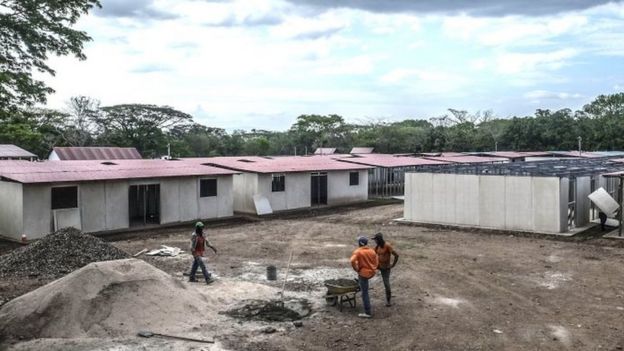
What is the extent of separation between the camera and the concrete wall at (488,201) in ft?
68.7

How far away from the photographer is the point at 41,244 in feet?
48.9

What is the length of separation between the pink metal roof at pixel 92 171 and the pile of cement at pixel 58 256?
5530 millimetres

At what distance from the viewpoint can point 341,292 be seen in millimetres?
11227

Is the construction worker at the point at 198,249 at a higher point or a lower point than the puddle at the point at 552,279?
higher

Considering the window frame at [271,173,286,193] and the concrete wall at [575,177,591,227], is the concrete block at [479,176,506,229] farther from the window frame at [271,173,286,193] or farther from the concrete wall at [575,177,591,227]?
the window frame at [271,173,286,193]

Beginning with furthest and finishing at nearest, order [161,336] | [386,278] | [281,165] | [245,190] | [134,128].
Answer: [134,128] → [281,165] → [245,190] → [386,278] → [161,336]

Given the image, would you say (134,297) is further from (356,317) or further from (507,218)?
(507,218)

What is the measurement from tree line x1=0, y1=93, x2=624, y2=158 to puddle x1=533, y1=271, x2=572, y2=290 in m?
45.1

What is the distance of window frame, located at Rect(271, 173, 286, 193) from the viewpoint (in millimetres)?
28594

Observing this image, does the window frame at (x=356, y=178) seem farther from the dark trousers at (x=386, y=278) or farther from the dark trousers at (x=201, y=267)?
the dark trousers at (x=386, y=278)

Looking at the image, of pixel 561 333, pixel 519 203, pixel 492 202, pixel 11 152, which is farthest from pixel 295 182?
pixel 11 152

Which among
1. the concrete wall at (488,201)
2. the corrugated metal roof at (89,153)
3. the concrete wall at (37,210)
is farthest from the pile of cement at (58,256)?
the corrugated metal roof at (89,153)

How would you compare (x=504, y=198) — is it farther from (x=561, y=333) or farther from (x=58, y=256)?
(x=58, y=256)

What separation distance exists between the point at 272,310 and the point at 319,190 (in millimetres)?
21832
